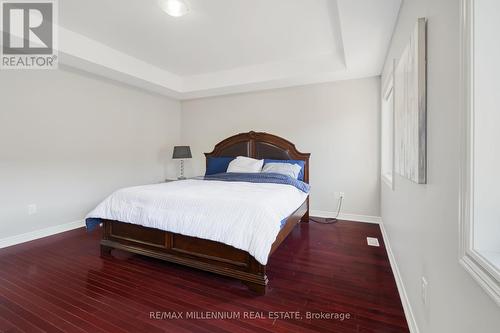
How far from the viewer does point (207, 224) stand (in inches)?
77.5

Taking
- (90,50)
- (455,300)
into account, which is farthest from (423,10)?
(90,50)

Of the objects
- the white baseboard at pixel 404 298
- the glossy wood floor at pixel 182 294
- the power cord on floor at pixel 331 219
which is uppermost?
the power cord on floor at pixel 331 219

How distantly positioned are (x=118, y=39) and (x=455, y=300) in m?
Answer: 3.84

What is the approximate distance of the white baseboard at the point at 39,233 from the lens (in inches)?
108

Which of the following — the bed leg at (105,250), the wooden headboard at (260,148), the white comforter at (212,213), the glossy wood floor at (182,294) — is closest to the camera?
the glossy wood floor at (182,294)

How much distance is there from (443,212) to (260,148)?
10.4ft

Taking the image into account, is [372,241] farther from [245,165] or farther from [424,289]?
[245,165]

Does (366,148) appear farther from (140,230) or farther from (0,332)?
(0,332)

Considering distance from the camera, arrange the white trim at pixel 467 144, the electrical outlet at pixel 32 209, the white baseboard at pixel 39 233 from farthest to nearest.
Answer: the electrical outlet at pixel 32 209 < the white baseboard at pixel 39 233 < the white trim at pixel 467 144

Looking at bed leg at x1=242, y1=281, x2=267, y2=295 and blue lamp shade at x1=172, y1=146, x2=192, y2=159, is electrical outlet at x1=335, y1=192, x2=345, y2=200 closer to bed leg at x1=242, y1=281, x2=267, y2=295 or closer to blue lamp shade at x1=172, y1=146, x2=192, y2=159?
bed leg at x1=242, y1=281, x2=267, y2=295

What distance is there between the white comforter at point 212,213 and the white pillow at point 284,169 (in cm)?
89

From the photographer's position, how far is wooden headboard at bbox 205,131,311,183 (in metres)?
3.89

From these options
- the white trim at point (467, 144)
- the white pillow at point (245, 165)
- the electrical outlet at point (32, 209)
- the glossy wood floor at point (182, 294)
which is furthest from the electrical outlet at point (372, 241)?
the electrical outlet at point (32, 209)

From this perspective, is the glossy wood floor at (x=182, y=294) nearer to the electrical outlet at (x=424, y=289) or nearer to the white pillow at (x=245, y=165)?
the electrical outlet at (x=424, y=289)
